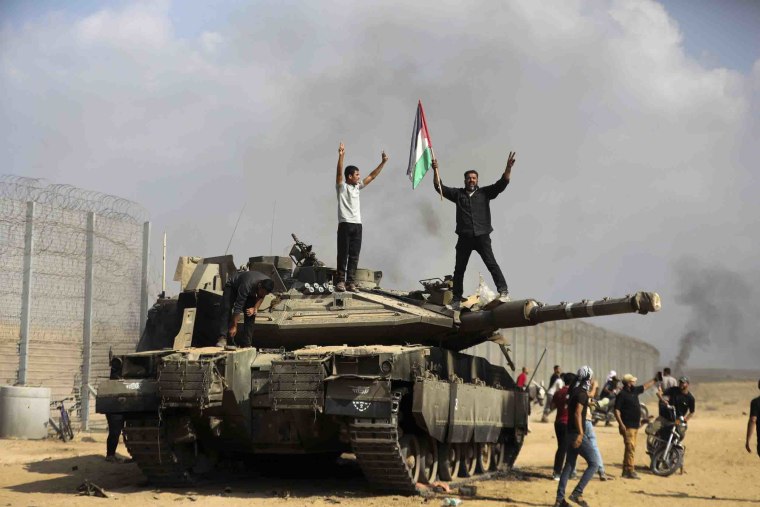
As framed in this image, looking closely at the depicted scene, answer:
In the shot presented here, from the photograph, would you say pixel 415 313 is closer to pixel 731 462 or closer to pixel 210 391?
pixel 210 391

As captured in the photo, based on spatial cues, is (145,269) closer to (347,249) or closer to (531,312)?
(347,249)

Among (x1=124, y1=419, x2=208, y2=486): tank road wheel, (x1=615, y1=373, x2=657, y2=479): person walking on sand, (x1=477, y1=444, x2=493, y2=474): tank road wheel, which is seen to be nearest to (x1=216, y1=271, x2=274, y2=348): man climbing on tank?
(x1=124, y1=419, x2=208, y2=486): tank road wheel

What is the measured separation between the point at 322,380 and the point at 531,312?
3.93 m

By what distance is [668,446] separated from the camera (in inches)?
679

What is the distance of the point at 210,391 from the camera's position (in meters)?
12.2

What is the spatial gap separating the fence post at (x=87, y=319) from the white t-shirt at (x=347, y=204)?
271 inches

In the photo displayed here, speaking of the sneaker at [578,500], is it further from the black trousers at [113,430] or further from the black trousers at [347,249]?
the black trousers at [113,430]

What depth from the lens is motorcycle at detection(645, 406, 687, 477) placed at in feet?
56.4

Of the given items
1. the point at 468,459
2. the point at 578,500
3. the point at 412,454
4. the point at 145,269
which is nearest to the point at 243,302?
the point at 412,454

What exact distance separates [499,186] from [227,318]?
479cm

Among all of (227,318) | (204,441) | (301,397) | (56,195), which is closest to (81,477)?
(204,441)

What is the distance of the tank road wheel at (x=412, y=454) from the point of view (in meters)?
13.1

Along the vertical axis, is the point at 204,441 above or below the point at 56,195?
below

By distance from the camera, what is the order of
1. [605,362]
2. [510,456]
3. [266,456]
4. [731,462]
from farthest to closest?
[605,362] → [731,462] → [510,456] → [266,456]
